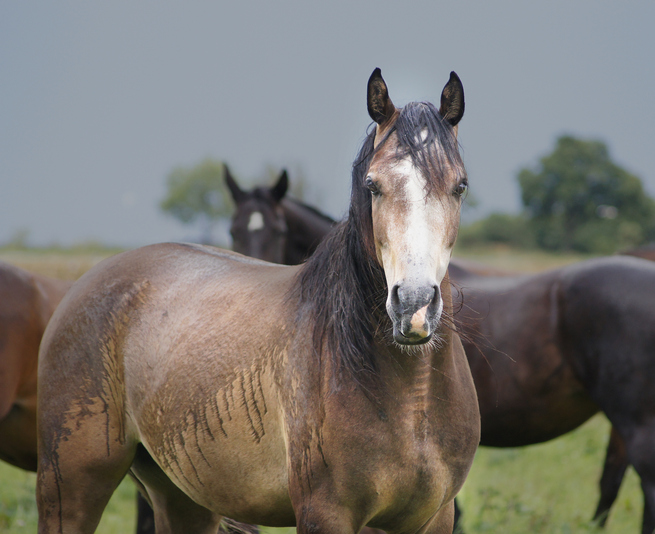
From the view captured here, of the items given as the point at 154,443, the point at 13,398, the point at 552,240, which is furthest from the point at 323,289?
the point at 552,240

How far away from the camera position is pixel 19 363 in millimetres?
3932

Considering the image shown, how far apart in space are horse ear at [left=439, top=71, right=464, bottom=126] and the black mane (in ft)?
0.17

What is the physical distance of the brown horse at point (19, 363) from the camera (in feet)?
12.7

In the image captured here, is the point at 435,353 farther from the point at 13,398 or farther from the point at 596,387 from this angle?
the point at 13,398

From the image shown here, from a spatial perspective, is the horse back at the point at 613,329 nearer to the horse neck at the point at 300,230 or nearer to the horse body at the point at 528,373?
the horse body at the point at 528,373

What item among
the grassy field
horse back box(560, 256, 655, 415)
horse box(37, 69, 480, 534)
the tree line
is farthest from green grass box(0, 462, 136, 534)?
the tree line

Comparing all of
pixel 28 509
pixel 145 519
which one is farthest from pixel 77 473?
pixel 28 509

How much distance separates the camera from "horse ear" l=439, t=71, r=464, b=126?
6.34ft

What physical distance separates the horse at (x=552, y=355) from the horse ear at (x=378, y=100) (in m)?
1.56

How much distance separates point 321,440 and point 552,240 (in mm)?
66200

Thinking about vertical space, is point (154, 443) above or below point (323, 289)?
below

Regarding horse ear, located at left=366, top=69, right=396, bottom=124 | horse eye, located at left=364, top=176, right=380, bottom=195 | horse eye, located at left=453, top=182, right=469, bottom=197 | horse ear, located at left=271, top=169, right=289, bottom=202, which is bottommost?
horse ear, located at left=271, top=169, right=289, bottom=202

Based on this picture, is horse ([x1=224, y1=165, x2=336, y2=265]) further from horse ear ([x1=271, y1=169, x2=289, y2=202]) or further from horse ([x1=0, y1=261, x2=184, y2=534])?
horse ([x1=0, y1=261, x2=184, y2=534])

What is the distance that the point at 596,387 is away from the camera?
11.8ft
